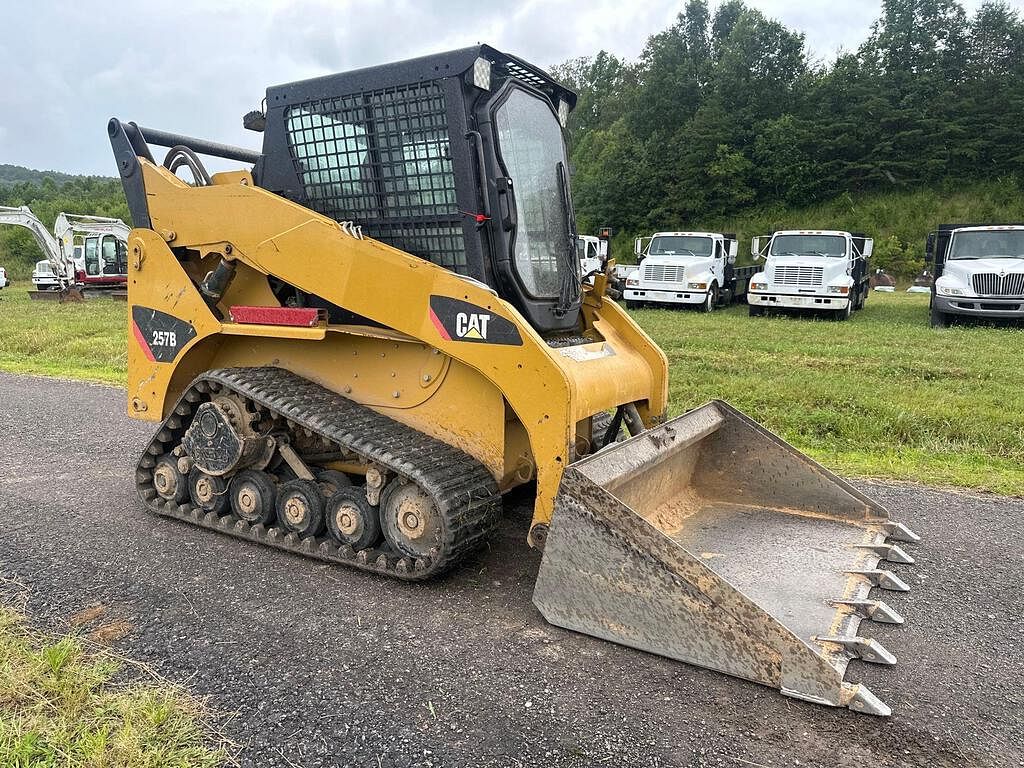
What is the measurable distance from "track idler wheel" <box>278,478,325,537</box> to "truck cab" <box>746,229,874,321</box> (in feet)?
51.0

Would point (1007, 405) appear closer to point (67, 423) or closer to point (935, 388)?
point (935, 388)

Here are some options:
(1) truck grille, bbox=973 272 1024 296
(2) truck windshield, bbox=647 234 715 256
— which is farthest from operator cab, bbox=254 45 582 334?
(2) truck windshield, bbox=647 234 715 256

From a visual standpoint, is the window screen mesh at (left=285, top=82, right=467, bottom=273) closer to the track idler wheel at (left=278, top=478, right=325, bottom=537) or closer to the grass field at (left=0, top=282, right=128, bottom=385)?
the track idler wheel at (left=278, top=478, right=325, bottom=537)

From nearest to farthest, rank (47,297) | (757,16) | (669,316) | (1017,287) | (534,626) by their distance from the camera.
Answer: (534,626)
(1017,287)
(669,316)
(47,297)
(757,16)

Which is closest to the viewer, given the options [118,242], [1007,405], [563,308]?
[563,308]

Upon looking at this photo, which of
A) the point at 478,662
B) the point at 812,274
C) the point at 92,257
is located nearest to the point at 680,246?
the point at 812,274

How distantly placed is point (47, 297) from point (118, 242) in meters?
3.65

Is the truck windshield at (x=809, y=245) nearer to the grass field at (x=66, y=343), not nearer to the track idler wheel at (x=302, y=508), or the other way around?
the grass field at (x=66, y=343)

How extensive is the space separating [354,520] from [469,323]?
3.80 ft

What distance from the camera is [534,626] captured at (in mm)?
3396

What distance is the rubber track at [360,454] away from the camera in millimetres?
3643

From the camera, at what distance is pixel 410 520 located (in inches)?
146

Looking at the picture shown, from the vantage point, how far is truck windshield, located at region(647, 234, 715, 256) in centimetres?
2033

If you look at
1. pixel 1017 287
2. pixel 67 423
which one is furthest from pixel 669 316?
pixel 67 423
